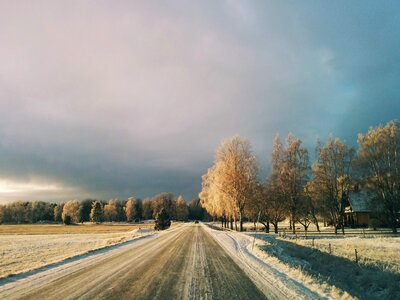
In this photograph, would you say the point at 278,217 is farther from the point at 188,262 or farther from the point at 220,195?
A: the point at 188,262

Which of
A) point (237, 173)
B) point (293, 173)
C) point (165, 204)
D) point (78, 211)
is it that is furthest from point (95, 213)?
point (293, 173)

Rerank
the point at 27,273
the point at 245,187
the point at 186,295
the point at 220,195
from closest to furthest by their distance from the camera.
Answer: the point at 186,295
the point at 27,273
the point at 245,187
the point at 220,195

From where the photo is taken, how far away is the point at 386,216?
42000 mm

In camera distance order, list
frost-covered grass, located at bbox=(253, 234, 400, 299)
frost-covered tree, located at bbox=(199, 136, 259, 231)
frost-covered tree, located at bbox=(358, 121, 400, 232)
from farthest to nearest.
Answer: frost-covered tree, located at bbox=(199, 136, 259, 231) < frost-covered tree, located at bbox=(358, 121, 400, 232) < frost-covered grass, located at bbox=(253, 234, 400, 299)

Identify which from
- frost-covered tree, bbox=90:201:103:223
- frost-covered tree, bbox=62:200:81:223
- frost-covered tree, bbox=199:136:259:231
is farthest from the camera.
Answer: frost-covered tree, bbox=62:200:81:223

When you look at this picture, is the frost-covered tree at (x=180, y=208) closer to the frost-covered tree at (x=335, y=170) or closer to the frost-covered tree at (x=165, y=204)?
the frost-covered tree at (x=165, y=204)

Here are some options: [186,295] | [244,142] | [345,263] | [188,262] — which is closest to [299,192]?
[244,142]

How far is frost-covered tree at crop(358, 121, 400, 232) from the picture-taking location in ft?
132

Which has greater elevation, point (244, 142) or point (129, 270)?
point (244, 142)

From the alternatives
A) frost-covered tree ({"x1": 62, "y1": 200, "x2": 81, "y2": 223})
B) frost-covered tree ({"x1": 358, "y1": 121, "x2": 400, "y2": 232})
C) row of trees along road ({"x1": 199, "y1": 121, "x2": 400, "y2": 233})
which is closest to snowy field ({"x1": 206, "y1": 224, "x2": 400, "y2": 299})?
row of trees along road ({"x1": 199, "y1": 121, "x2": 400, "y2": 233})

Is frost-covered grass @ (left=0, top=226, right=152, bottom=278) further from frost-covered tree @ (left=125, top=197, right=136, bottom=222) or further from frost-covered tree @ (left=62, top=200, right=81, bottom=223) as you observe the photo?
frost-covered tree @ (left=125, top=197, right=136, bottom=222)

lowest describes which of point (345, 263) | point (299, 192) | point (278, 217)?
point (345, 263)

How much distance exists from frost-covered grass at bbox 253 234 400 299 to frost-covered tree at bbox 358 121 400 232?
18615 millimetres

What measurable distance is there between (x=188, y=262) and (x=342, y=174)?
1320 inches
